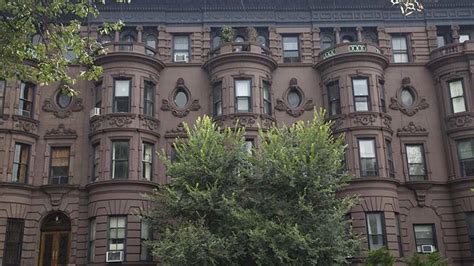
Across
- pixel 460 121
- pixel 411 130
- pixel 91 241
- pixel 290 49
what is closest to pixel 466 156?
pixel 460 121

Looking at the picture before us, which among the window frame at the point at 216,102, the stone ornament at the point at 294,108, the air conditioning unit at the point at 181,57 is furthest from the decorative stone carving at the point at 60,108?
the stone ornament at the point at 294,108

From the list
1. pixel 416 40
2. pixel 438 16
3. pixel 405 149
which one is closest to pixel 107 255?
pixel 405 149

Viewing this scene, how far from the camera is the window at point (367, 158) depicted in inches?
1040

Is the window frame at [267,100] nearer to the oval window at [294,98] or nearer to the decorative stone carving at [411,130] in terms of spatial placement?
the oval window at [294,98]

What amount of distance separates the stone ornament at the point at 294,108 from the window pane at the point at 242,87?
1.89 meters

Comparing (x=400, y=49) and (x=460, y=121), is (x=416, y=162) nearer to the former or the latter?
(x=460, y=121)

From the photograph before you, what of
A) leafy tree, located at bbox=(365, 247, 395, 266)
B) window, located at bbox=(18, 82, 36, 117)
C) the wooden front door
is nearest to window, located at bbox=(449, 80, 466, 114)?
leafy tree, located at bbox=(365, 247, 395, 266)

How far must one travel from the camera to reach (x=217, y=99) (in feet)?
92.9

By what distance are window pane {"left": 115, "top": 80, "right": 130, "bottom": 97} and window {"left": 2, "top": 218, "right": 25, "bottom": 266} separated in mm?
7992

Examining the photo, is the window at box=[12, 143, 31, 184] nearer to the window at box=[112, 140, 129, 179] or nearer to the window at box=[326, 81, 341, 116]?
the window at box=[112, 140, 129, 179]

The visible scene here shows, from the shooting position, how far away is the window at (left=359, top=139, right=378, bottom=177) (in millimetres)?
26422

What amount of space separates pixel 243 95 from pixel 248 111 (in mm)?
971

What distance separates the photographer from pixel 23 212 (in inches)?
1008

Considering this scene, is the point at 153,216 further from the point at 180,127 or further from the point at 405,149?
the point at 405,149
